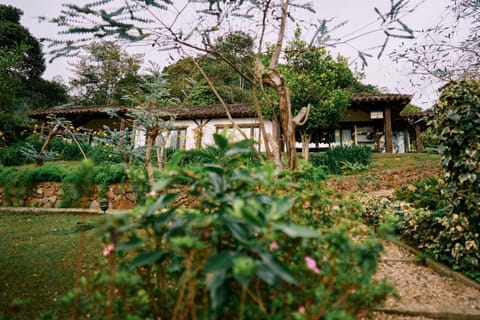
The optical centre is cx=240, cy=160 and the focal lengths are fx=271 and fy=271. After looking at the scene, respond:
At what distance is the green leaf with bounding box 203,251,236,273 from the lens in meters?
0.73

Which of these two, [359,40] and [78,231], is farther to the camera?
[78,231]

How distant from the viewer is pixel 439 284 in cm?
240

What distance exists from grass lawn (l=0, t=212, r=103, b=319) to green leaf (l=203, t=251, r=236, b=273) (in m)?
0.39

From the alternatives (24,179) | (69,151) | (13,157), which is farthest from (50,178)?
(13,157)

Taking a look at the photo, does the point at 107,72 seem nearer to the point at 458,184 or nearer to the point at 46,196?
the point at 46,196

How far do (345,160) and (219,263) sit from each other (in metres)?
8.69

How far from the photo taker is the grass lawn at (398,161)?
8.40 metres

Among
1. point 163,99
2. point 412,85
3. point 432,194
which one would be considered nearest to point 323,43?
point 432,194

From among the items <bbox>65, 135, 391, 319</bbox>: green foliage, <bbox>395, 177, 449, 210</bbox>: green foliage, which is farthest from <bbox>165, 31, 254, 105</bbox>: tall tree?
→ <bbox>395, 177, 449, 210</bbox>: green foliage

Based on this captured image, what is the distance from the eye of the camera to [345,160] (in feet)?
28.6

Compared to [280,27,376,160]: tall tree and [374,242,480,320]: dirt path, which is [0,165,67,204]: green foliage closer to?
[280,27,376,160]: tall tree

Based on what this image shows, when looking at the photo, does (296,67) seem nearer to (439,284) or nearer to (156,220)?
(439,284)

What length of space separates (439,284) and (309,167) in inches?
79.1

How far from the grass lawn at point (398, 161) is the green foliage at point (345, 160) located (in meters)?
0.32
